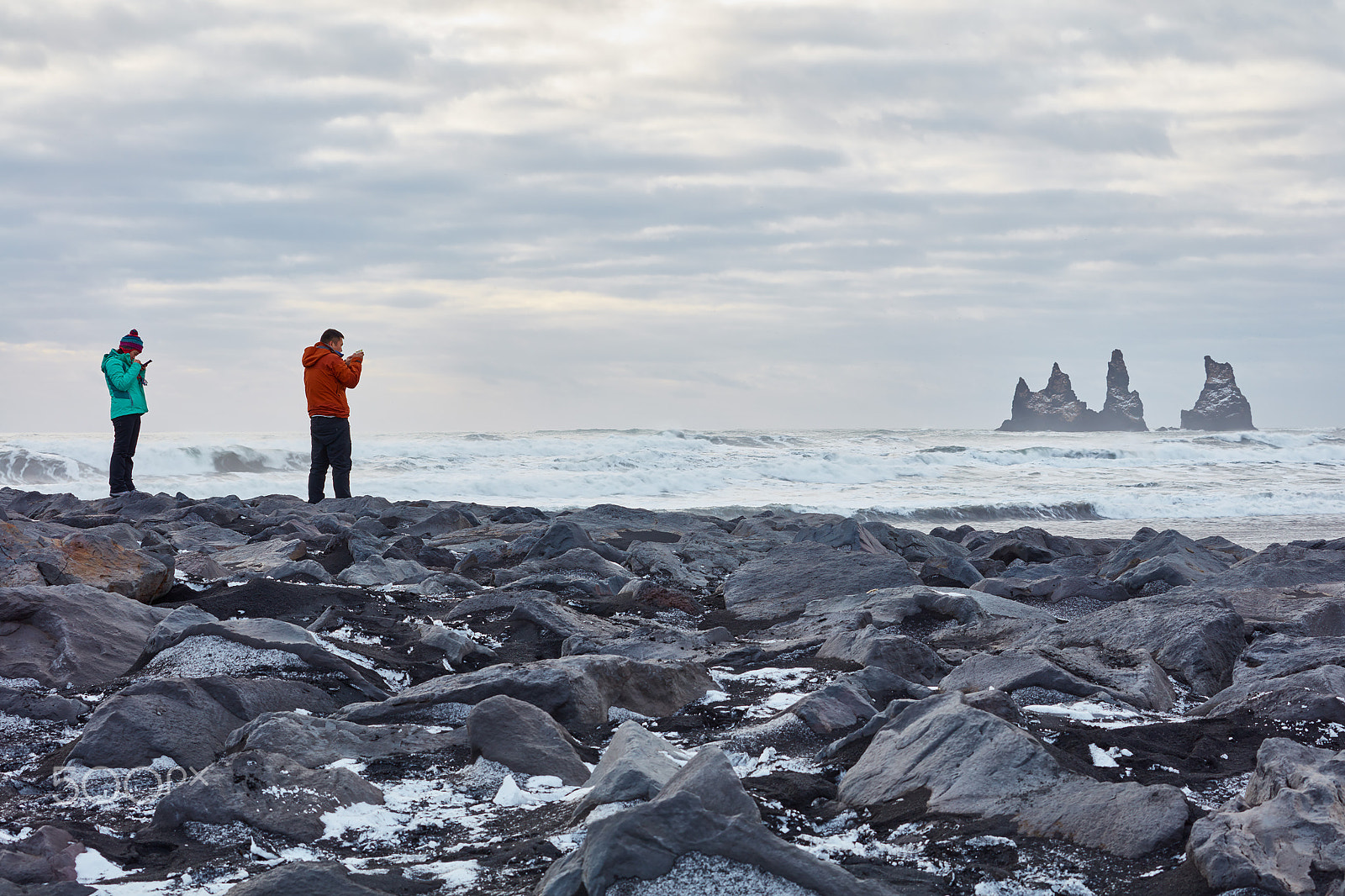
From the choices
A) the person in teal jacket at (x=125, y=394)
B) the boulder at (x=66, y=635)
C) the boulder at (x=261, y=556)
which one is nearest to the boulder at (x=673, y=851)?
the boulder at (x=66, y=635)

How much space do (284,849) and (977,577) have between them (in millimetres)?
5041

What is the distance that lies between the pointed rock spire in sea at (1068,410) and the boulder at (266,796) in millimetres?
66261

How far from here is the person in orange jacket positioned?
9367 millimetres

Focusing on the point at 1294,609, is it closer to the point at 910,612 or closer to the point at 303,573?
the point at 910,612

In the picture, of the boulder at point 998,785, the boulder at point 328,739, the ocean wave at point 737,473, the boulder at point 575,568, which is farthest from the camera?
the ocean wave at point 737,473

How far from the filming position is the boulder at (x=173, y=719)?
2480mm

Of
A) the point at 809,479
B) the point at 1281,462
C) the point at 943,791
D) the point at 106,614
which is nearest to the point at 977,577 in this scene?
the point at 943,791

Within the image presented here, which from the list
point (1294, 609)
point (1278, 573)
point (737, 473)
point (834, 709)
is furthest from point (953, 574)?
point (737, 473)

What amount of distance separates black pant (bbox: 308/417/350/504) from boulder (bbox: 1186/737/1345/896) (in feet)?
28.9

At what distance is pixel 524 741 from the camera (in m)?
2.55

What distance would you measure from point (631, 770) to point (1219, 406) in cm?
7616

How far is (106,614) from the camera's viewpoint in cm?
363

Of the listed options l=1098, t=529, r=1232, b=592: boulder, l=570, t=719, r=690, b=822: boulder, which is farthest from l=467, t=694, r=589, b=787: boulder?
l=1098, t=529, r=1232, b=592: boulder

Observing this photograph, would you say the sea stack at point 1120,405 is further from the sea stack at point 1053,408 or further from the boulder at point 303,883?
the boulder at point 303,883
